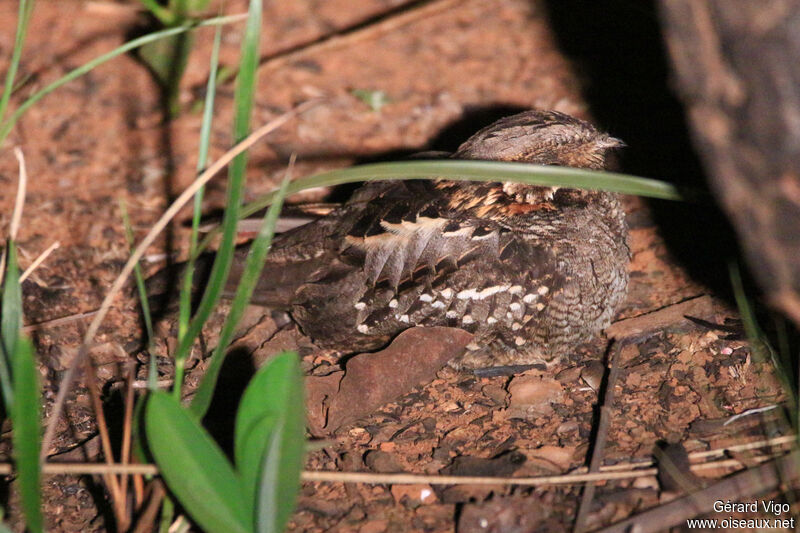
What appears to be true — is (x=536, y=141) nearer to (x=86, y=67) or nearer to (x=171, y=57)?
(x=86, y=67)

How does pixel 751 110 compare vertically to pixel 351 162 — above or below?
above

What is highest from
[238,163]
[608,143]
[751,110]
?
[238,163]

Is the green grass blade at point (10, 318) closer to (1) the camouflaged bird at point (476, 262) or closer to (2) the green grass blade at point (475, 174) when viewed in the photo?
(2) the green grass blade at point (475, 174)

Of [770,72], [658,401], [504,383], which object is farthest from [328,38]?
[770,72]

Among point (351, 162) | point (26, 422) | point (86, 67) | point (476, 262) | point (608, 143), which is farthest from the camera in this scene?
point (351, 162)

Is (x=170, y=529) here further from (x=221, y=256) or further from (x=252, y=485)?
(x=221, y=256)

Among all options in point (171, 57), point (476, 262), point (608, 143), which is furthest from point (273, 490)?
point (171, 57)

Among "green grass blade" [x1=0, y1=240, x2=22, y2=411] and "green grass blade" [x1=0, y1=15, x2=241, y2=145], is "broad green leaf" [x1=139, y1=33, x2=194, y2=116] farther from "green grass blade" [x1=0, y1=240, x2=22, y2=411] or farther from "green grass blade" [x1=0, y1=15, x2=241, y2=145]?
"green grass blade" [x1=0, y1=240, x2=22, y2=411]
